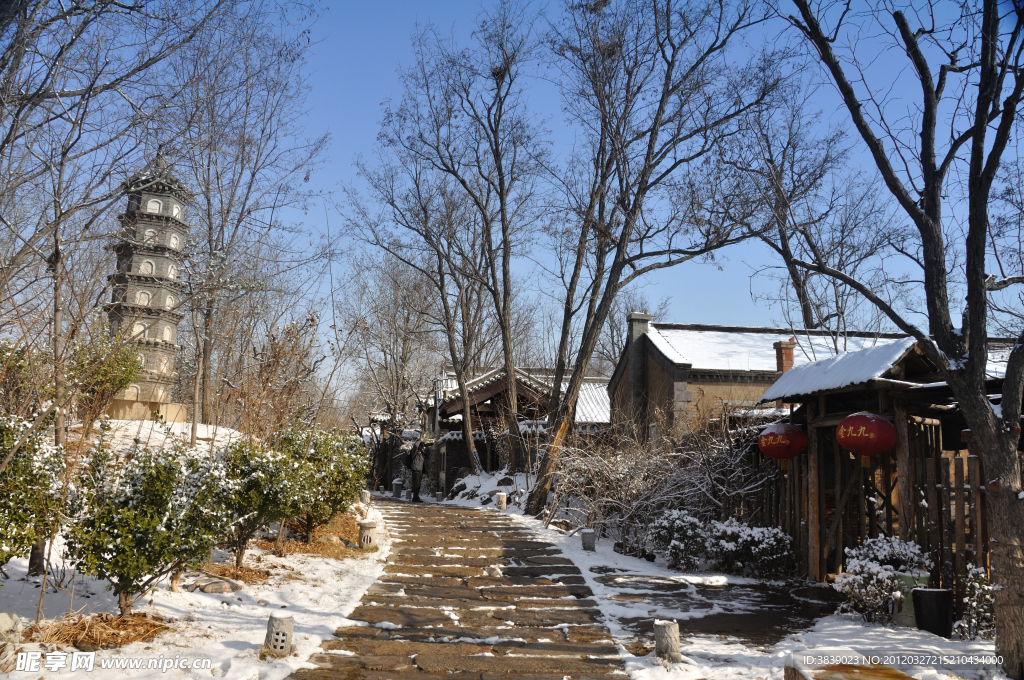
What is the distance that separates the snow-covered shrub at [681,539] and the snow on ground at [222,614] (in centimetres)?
426

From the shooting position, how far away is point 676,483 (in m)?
10.4

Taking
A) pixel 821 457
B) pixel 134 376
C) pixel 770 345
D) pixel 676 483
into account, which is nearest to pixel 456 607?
pixel 676 483

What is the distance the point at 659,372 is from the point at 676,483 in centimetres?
968

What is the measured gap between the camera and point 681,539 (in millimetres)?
9414

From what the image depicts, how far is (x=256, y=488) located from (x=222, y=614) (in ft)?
5.29

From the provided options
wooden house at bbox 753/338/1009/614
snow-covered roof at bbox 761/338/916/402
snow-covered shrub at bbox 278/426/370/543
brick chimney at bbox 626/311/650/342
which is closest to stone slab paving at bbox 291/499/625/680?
snow-covered shrub at bbox 278/426/370/543

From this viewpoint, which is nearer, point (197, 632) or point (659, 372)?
point (197, 632)

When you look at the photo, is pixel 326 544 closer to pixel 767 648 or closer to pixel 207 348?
pixel 207 348

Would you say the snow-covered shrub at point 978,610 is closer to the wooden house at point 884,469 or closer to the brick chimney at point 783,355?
the wooden house at point 884,469

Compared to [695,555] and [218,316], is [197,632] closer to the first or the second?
[695,555]

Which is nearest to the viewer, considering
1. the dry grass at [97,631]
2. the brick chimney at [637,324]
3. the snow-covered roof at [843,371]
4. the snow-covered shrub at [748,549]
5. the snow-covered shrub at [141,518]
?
the dry grass at [97,631]

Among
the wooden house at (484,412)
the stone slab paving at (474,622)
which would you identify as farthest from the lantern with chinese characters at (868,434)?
the wooden house at (484,412)

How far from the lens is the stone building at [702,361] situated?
1822 cm

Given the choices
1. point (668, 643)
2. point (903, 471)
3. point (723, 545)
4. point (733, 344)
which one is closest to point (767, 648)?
point (668, 643)
